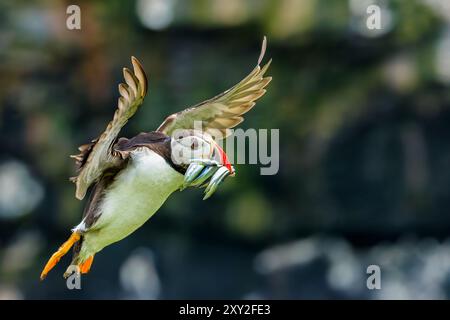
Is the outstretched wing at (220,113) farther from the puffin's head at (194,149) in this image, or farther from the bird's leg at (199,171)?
the bird's leg at (199,171)

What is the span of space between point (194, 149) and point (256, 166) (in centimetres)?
240

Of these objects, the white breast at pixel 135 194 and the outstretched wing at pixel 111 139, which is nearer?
the outstretched wing at pixel 111 139

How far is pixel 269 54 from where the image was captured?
3898 mm

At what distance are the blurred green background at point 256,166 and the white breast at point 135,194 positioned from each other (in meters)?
2.28

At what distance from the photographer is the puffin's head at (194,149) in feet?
5.05

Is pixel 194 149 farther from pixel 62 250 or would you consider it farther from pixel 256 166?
pixel 256 166

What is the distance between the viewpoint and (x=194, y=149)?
1.56 metres

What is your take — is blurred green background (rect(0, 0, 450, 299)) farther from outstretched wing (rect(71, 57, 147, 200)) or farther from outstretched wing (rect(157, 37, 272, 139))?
outstretched wing (rect(71, 57, 147, 200))

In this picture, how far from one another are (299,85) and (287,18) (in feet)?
0.97

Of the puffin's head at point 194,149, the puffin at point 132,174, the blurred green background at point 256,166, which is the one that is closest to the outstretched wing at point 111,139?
the puffin at point 132,174

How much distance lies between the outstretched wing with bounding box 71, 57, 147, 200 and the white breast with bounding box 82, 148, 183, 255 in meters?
0.04

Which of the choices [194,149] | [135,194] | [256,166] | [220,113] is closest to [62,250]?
[135,194]

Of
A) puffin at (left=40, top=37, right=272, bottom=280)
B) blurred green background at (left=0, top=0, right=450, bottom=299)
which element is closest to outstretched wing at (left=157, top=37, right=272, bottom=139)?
puffin at (left=40, top=37, right=272, bottom=280)

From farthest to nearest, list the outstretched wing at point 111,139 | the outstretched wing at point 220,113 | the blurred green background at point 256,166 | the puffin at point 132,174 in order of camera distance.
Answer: the blurred green background at point 256,166, the outstretched wing at point 220,113, the puffin at point 132,174, the outstretched wing at point 111,139
